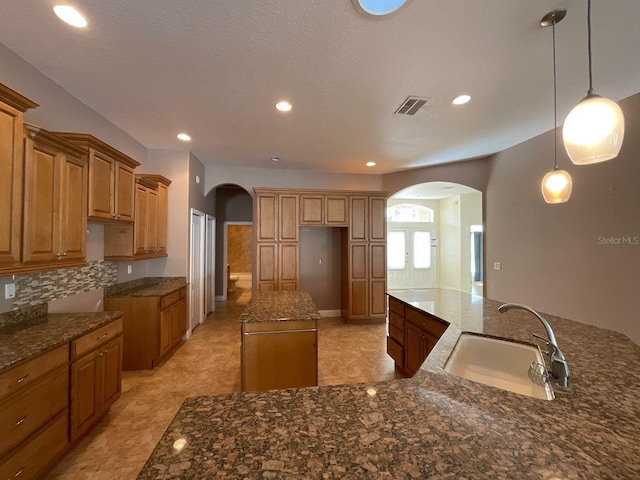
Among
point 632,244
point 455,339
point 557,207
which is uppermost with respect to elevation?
point 557,207

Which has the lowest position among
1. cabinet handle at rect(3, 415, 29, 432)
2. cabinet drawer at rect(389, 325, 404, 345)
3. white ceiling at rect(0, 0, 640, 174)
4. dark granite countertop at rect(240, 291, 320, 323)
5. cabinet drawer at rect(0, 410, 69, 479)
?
cabinet drawer at rect(0, 410, 69, 479)

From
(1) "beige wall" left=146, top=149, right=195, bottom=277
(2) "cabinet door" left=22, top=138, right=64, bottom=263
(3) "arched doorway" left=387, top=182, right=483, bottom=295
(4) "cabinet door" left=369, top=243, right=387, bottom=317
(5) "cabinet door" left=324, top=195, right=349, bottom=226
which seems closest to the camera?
Answer: (2) "cabinet door" left=22, top=138, right=64, bottom=263

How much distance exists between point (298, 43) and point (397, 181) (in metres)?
4.01

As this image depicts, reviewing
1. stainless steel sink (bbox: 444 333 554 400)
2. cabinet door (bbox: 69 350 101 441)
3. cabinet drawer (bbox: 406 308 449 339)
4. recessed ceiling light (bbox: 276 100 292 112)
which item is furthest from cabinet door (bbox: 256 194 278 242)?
stainless steel sink (bbox: 444 333 554 400)

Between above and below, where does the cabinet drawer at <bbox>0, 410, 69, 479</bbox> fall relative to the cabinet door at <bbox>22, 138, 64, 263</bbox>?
below

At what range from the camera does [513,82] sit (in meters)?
2.35

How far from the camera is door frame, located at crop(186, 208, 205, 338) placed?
429 cm

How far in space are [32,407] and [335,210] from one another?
425 cm

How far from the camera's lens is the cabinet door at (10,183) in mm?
1620

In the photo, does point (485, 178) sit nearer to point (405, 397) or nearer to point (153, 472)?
point (405, 397)

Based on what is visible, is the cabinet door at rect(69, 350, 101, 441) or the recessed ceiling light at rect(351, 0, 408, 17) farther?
the cabinet door at rect(69, 350, 101, 441)

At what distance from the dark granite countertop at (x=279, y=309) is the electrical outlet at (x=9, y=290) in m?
1.62

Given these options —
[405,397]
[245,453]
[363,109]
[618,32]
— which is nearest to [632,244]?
[618,32]

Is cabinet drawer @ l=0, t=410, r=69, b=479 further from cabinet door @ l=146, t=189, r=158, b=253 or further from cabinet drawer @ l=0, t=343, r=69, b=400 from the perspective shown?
cabinet door @ l=146, t=189, r=158, b=253
